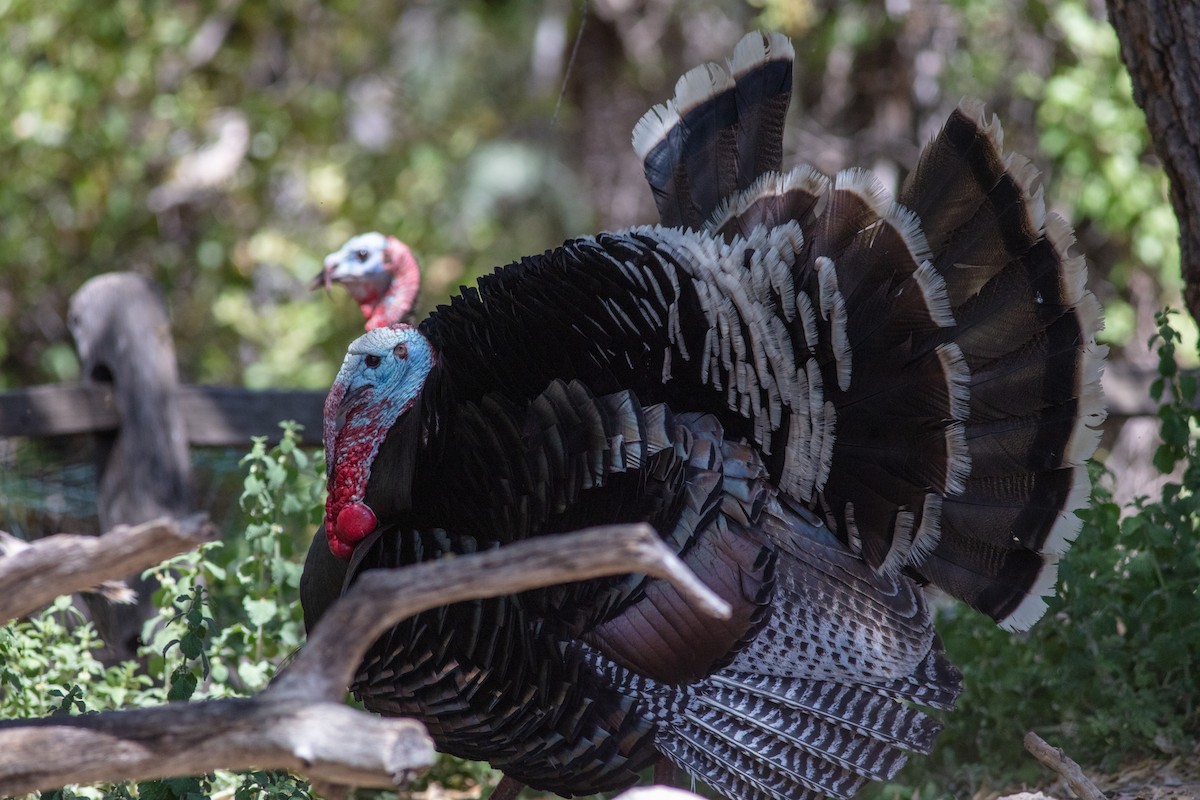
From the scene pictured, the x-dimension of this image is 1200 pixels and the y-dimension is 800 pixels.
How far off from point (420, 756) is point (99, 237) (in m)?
6.54

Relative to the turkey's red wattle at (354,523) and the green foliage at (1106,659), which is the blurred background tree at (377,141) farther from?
the turkey's red wattle at (354,523)

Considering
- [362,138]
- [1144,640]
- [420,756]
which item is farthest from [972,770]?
[362,138]

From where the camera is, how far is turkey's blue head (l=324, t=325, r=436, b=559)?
9.64 ft

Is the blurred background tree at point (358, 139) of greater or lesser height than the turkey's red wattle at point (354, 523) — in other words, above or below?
above

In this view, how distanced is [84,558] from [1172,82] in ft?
9.44

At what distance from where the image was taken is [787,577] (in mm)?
3043

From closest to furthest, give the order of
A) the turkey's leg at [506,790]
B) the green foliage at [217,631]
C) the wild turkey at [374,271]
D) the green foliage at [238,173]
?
the green foliage at [217,631]
the turkey's leg at [506,790]
the wild turkey at [374,271]
the green foliage at [238,173]

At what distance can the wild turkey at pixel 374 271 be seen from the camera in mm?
5430

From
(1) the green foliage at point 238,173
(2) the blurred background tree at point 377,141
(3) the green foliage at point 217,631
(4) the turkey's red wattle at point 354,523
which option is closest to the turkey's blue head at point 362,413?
(4) the turkey's red wattle at point 354,523

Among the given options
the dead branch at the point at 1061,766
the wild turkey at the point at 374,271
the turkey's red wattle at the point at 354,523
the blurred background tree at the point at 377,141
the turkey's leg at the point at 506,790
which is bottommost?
the turkey's leg at the point at 506,790

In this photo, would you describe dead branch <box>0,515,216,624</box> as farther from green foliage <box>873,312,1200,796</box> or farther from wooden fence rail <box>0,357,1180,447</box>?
green foliage <box>873,312,1200,796</box>

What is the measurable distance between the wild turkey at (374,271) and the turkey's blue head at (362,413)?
236 centimetres

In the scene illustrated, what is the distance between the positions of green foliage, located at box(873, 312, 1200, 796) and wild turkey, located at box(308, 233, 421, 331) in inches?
109

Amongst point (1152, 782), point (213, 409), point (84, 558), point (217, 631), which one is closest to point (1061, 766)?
point (1152, 782)
